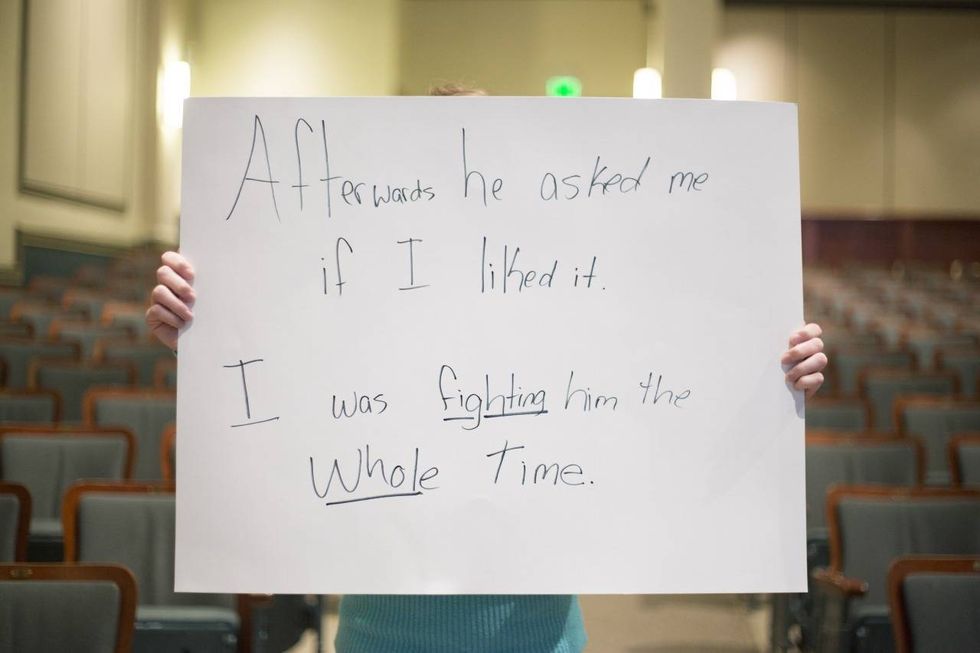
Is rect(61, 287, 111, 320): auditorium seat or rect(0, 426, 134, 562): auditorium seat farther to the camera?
rect(61, 287, 111, 320): auditorium seat

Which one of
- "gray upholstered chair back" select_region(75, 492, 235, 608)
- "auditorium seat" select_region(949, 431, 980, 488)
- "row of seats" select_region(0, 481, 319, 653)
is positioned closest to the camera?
"row of seats" select_region(0, 481, 319, 653)

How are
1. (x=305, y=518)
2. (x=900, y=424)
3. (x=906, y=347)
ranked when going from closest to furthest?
1. (x=305, y=518)
2. (x=900, y=424)
3. (x=906, y=347)

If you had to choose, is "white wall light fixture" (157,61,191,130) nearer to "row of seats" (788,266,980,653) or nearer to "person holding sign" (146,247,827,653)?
"row of seats" (788,266,980,653)

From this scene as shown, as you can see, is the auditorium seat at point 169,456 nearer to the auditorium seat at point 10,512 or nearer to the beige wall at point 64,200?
the auditorium seat at point 10,512

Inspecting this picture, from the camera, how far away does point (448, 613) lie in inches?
52.6

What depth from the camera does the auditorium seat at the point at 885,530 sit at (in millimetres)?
2859

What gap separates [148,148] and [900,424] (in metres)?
11.2

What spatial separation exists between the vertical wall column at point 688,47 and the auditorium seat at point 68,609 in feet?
22.7

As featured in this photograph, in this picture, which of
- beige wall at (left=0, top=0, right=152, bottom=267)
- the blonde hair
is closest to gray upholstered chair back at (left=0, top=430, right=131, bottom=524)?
the blonde hair

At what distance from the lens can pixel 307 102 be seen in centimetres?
137

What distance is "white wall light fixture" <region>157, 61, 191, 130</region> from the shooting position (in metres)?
13.4

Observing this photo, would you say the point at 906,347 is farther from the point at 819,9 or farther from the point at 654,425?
the point at 819,9

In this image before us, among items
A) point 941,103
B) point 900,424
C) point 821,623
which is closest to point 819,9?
point 941,103

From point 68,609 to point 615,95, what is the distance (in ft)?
45.7
